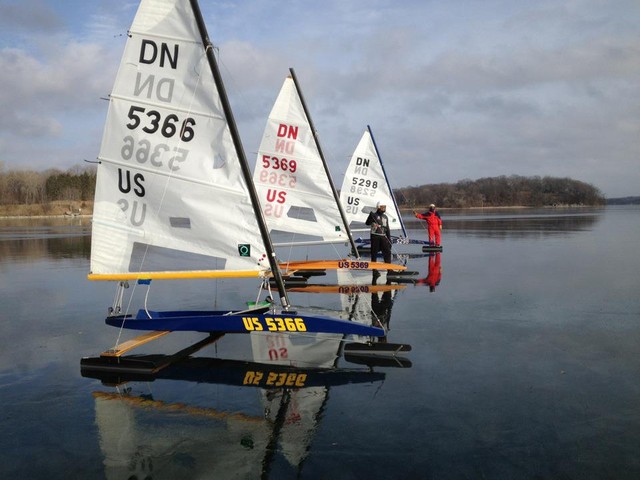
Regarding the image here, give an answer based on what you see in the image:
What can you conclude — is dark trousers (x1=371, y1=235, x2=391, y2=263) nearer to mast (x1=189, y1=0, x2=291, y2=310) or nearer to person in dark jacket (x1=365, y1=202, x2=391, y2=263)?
person in dark jacket (x1=365, y1=202, x2=391, y2=263)

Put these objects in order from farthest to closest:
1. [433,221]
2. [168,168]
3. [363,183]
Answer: [433,221], [363,183], [168,168]

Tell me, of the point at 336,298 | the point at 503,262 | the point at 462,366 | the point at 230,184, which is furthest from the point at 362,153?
the point at 462,366

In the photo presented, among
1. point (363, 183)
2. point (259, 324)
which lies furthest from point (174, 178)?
point (363, 183)

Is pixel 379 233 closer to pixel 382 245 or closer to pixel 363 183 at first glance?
pixel 382 245

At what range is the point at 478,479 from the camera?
12.8ft

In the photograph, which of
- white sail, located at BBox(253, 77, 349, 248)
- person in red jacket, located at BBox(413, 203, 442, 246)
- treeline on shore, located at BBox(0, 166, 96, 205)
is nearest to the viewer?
white sail, located at BBox(253, 77, 349, 248)

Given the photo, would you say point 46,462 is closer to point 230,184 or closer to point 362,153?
point 230,184

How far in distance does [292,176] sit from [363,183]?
22.3 feet

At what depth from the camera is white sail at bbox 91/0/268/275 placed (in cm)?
727

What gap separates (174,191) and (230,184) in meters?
0.82

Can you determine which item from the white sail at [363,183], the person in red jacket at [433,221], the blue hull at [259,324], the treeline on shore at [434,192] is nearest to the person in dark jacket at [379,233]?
the white sail at [363,183]

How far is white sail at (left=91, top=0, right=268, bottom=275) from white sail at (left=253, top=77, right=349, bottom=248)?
590 cm

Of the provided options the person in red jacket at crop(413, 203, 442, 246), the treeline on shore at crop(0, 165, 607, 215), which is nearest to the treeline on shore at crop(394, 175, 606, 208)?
the treeline on shore at crop(0, 165, 607, 215)

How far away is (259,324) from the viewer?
697 cm
